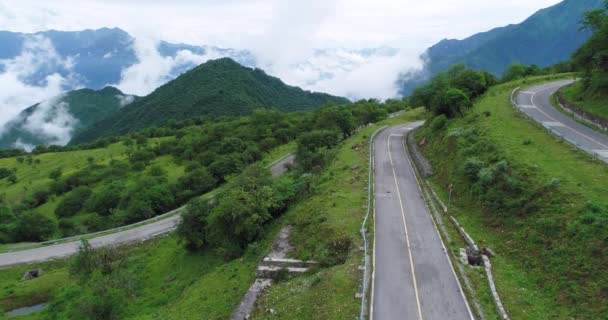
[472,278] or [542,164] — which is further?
[542,164]

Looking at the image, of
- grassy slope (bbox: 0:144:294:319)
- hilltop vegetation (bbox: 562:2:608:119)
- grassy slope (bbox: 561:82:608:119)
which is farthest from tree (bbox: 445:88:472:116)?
grassy slope (bbox: 0:144:294:319)

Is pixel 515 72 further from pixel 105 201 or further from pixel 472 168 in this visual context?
pixel 105 201

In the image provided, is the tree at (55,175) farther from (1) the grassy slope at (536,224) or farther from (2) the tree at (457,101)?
(1) the grassy slope at (536,224)

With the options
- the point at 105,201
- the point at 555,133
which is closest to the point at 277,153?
the point at 105,201

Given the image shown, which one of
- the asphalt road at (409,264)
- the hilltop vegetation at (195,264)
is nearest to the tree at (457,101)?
the asphalt road at (409,264)

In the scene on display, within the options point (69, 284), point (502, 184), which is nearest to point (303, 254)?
point (502, 184)

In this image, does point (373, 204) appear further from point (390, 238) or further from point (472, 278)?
point (472, 278)

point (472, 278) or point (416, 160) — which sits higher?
point (416, 160)
